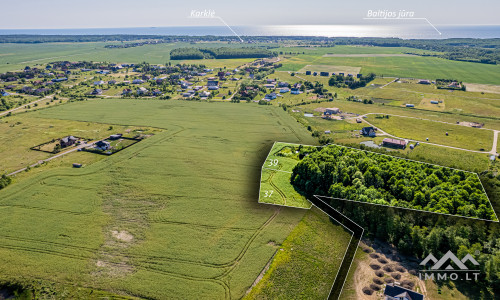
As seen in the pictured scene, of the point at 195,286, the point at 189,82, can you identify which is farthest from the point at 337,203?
the point at 189,82

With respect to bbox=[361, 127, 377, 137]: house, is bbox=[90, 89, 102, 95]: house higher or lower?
higher

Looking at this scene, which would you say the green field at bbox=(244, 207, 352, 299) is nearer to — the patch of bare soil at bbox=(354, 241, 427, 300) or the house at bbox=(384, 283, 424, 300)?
the patch of bare soil at bbox=(354, 241, 427, 300)

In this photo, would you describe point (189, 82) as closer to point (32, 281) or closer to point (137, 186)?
point (137, 186)

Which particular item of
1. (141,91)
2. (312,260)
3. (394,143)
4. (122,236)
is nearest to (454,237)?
(312,260)

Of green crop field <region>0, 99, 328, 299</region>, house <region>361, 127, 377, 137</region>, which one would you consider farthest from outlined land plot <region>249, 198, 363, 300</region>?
house <region>361, 127, 377, 137</region>

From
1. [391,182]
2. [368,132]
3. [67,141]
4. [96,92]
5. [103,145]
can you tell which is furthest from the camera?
[96,92]

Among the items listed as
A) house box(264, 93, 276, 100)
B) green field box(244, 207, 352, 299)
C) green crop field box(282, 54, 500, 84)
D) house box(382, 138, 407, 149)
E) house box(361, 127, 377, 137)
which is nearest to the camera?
green field box(244, 207, 352, 299)

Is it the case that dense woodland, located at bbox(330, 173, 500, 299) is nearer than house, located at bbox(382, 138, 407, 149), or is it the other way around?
dense woodland, located at bbox(330, 173, 500, 299)

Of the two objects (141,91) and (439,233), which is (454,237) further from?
(141,91)
